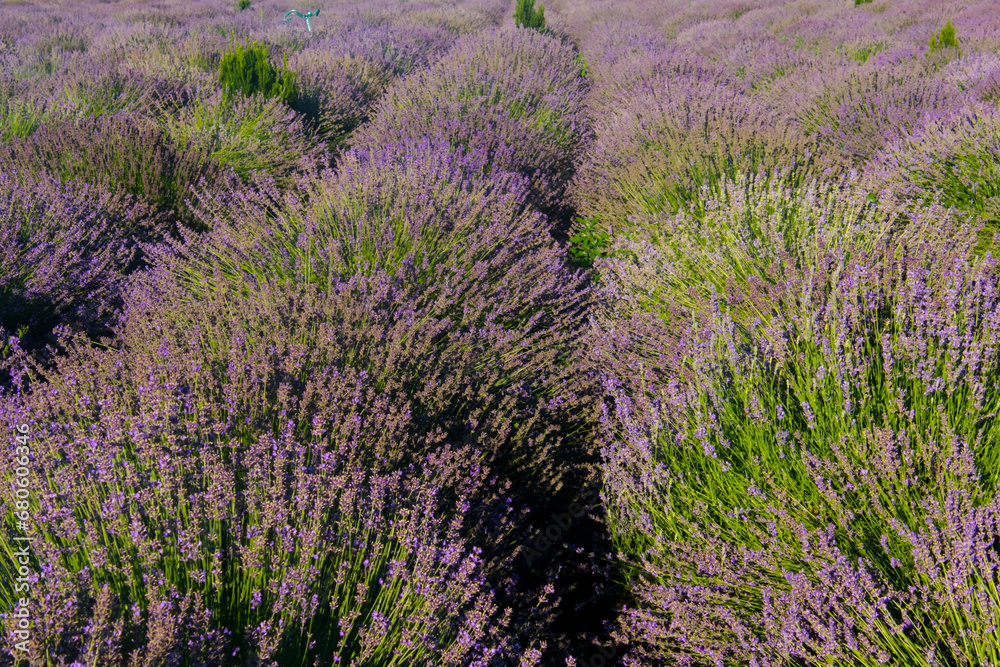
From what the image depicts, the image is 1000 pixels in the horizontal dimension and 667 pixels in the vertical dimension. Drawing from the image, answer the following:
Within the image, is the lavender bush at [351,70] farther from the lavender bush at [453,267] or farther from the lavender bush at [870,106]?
the lavender bush at [870,106]

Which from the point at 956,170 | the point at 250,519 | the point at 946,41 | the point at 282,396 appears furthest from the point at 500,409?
the point at 946,41

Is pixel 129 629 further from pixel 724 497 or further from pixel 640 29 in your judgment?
pixel 640 29

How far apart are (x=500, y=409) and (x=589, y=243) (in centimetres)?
232

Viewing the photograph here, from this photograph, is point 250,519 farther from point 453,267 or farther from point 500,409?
point 453,267

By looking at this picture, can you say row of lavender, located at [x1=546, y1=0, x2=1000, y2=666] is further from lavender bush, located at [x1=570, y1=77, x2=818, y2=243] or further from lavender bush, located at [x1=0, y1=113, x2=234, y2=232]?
lavender bush, located at [x1=0, y1=113, x2=234, y2=232]

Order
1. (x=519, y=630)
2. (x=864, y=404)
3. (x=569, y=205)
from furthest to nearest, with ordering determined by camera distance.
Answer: (x=569, y=205), (x=864, y=404), (x=519, y=630)

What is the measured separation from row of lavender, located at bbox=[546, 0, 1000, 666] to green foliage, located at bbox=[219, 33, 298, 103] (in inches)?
161

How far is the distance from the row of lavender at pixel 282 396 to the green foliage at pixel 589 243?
0.50 meters

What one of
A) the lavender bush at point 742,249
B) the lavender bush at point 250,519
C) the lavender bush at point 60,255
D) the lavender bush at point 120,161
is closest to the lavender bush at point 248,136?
the lavender bush at point 120,161

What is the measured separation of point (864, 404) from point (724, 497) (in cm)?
52

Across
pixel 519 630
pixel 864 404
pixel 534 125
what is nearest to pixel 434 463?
pixel 519 630

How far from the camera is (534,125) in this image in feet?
19.2

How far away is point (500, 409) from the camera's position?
257cm

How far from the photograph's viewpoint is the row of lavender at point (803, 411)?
162cm
